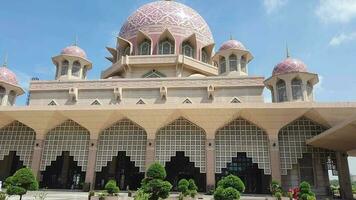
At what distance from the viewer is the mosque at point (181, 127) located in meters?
20.5

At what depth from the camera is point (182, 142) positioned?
21.6m

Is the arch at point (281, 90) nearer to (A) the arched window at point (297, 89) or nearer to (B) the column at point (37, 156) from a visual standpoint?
(A) the arched window at point (297, 89)

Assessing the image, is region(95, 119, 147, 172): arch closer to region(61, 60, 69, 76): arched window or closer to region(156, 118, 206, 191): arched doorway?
region(156, 118, 206, 191): arched doorway

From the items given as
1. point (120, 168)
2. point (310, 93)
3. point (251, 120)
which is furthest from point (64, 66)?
point (310, 93)

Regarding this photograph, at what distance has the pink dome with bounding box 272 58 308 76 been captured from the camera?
23.7 m

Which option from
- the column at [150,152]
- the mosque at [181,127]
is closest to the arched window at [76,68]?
the mosque at [181,127]

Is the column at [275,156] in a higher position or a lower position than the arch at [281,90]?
lower

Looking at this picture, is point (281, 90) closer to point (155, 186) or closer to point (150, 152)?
point (150, 152)

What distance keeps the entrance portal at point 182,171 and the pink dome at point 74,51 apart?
536 inches

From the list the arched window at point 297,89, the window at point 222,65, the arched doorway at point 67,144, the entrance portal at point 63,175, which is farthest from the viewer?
the window at point 222,65

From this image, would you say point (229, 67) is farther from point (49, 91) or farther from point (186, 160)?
point (49, 91)

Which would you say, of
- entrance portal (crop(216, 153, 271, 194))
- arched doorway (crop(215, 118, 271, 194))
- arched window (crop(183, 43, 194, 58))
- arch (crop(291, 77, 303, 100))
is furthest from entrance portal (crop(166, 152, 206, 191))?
arched window (crop(183, 43, 194, 58))

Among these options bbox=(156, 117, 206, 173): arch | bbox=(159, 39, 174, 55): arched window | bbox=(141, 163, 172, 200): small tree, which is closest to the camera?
bbox=(141, 163, 172, 200): small tree

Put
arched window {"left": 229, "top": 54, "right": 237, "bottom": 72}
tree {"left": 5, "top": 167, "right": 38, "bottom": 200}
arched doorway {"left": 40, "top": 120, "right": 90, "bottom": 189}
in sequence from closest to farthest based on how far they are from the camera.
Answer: tree {"left": 5, "top": 167, "right": 38, "bottom": 200}, arched doorway {"left": 40, "top": 120, "right": 90, "bottom": 189}, arched window {"left": 229, "top": 54, "right": 237, "bottom": 72}
